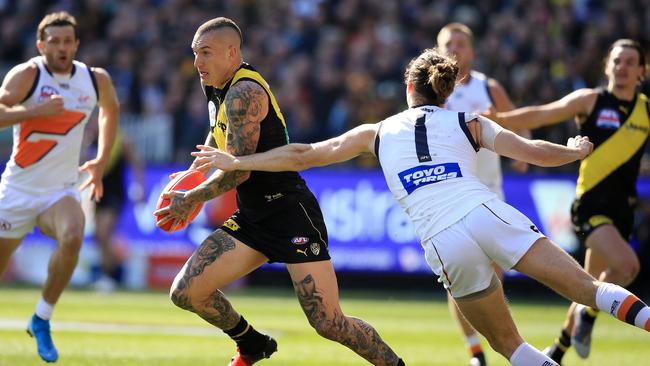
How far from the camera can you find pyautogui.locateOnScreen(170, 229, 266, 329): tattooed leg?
7.50 metres

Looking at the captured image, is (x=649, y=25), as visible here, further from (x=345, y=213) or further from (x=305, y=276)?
(x=305, y=276)

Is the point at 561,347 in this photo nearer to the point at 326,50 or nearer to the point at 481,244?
the point at 481,244

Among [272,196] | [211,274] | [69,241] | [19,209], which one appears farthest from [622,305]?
[19,209]

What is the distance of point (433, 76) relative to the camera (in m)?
6.85

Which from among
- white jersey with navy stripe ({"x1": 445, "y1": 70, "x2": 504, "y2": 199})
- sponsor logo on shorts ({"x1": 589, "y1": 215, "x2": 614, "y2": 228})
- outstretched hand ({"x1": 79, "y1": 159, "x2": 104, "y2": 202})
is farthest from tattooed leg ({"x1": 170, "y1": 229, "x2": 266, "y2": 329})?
sponsor logo on shorts ({"x1": 589, "y1": 215, "x2": 614, "y2": 228})

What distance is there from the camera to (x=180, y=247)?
1872 cm

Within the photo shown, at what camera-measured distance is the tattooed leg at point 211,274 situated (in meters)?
7.50

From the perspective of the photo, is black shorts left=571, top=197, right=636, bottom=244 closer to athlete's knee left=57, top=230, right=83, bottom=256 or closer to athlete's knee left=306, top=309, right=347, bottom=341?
athlete's knee left=306, top=309, right=347, bottom=341

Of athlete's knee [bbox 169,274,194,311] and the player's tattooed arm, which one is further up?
the player's tattooed arm

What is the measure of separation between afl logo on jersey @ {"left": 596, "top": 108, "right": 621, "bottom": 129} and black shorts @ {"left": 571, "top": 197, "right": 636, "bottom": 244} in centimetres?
70

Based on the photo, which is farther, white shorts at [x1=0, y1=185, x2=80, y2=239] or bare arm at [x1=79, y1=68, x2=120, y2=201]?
bare arm at [x1=79, y1=68, x2=120, y2=201]

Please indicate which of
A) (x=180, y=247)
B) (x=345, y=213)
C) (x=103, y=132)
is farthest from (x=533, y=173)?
(x=103, y=132)

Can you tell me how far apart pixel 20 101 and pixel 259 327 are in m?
4.48

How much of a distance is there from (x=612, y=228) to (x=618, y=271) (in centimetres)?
46
